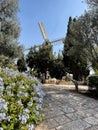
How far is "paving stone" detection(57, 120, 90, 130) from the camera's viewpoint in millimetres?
4406

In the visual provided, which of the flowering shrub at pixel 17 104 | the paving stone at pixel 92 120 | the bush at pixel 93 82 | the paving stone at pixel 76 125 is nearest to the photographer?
the flowering shrub at pixel 17 104

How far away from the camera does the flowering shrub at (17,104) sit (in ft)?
9.38

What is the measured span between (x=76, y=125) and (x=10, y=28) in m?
8.33

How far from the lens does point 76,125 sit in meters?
4.57

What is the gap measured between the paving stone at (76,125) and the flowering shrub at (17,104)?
0.84 meters

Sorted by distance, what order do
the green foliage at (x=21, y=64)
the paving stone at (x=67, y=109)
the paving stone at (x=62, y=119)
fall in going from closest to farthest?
the paving stone at (x=62, y=119) < the paving stone at (x=67, y=109) < the green foliage at (x=21, y=64)

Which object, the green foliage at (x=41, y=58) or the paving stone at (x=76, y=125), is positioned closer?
the paving stone at (x=76, y=125)

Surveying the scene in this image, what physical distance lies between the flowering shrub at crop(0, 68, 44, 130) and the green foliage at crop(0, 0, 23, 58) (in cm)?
698

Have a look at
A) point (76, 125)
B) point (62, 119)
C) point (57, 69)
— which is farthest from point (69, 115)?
point (57, 69)

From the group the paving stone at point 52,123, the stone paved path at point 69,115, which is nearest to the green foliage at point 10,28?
the stone paved path at point 69,115

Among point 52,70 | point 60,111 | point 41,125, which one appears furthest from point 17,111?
point 52,70

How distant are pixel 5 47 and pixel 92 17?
15.8ft

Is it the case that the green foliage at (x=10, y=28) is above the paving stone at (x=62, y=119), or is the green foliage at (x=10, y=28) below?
above

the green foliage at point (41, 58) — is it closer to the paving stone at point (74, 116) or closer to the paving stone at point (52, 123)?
the paving stone at point (74, 116)
